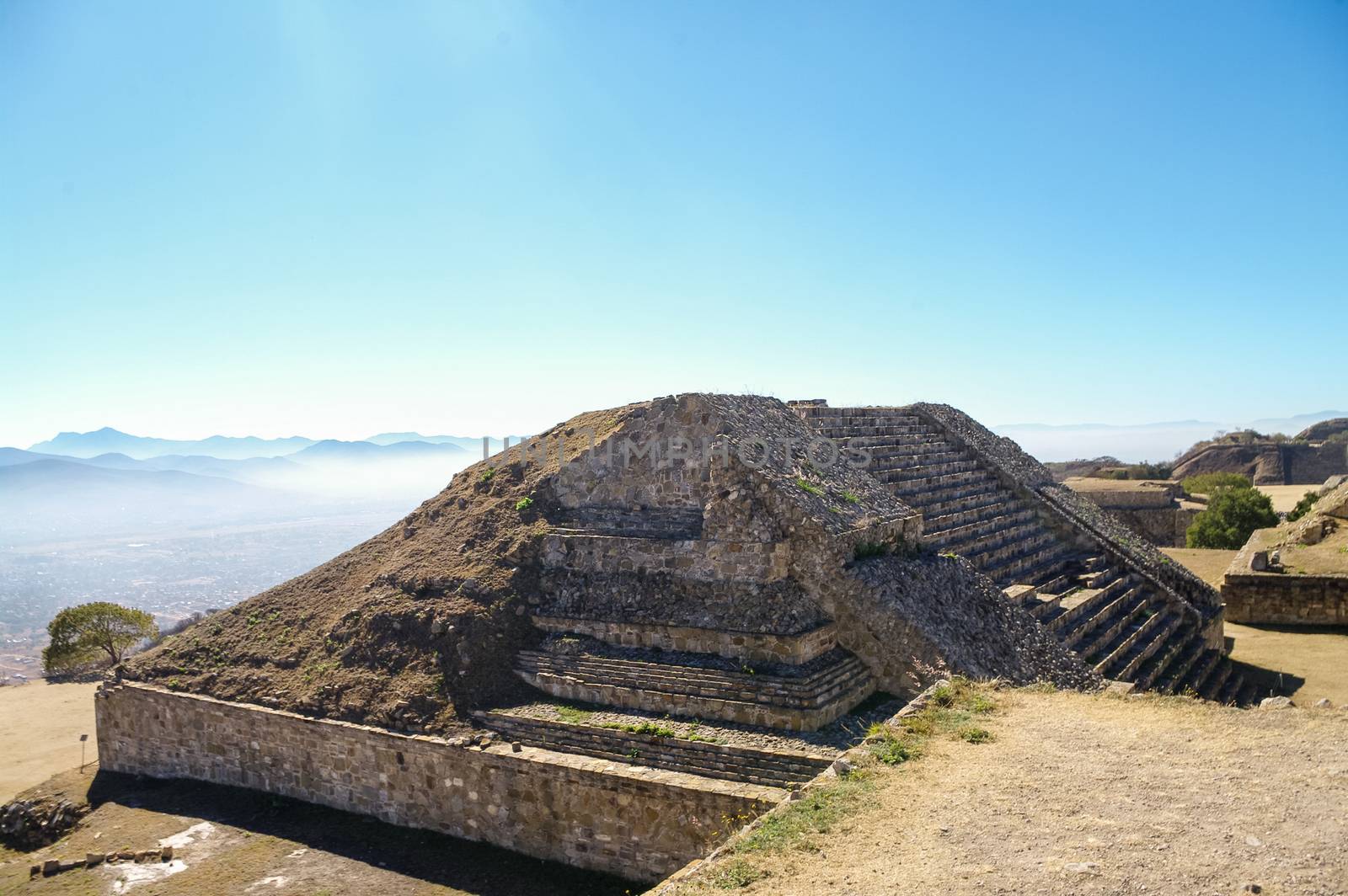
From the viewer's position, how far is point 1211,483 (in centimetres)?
3466

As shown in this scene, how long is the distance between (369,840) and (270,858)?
1073mm

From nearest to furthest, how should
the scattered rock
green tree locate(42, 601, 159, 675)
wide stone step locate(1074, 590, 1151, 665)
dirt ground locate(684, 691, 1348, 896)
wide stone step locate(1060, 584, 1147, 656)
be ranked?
1. dirt ground locate(684, 691, 1348, 896)
2. wide stone step locate(1074, 590, 1151, 665)
3. wide stone step locate(1060, 584, 1147, 656)
4. the scattered rock
5. green tree locate(42, 601, 159, 675)

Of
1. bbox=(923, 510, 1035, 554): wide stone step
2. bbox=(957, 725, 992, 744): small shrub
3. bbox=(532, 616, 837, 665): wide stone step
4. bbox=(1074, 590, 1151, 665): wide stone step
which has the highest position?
bbox=(923, 510, 1035, 554): wide stone step

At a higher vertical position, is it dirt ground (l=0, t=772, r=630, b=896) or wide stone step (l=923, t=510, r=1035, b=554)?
wide stone step (l=923, t=510, r=1035, b=554)

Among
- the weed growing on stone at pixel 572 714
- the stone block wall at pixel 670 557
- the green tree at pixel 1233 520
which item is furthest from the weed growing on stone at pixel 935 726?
the green tree at pixel 1233 520

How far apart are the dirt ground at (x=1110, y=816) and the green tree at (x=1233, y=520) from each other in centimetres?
2053

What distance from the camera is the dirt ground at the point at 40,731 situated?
49.8 feet

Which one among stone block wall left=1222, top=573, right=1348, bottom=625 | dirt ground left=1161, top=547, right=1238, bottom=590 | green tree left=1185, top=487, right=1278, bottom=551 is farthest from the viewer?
green tree left=1185, top=487, right=1278, bottom=551

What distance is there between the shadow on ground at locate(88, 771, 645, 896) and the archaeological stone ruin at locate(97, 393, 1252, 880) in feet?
0.55

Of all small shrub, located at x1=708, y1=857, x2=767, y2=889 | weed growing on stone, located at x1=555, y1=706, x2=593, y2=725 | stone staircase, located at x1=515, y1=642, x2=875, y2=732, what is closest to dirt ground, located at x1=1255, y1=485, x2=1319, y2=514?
stone staircase, located at x1=515, y1=642, x2=875, y2=732

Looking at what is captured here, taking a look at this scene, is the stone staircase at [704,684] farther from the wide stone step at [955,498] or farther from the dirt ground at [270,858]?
the wide stone step at [955,498]

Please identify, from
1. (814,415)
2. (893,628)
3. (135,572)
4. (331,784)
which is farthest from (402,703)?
(135,572)

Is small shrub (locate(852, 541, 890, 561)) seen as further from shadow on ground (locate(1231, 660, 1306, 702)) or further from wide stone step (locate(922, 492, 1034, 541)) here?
shadow on ground (locate(1231, 660, 1306, 702))

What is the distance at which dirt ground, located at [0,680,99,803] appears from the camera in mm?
15164
